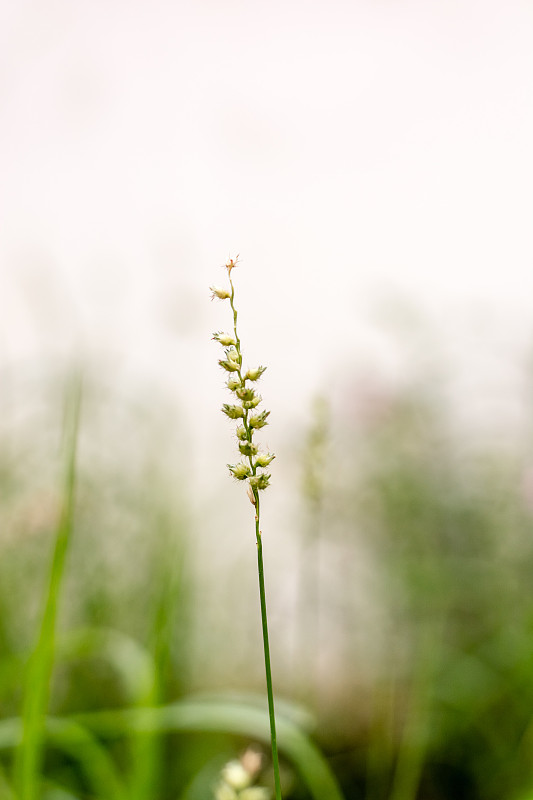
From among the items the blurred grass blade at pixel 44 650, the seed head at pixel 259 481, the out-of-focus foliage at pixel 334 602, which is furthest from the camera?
the out-of-focus foliage at pixel 334 602

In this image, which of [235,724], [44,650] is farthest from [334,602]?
[44,650]

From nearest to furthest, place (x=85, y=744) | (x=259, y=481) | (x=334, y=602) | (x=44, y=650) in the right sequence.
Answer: (x=259, y=481) → (x=44, y=650) → (x=85, y=744) → (x=334, y=602)

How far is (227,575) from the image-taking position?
154 centimetres

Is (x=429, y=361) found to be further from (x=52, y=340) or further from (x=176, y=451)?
(x=52, y=340)

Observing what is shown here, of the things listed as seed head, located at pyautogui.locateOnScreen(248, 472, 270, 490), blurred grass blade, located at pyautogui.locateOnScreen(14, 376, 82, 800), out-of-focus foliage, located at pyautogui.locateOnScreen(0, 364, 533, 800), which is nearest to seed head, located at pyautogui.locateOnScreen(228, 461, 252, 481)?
seed head, located at pyautogui.locateOnScreen(248, 472, 270, 490)

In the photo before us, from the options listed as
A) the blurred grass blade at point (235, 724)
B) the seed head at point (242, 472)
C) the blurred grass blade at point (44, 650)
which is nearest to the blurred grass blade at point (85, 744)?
the blurred grass blade at point (235, 724)

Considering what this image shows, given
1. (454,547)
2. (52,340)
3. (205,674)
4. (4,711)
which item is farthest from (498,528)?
(52,340)

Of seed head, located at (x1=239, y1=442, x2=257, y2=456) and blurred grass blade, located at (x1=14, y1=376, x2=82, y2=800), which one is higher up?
seed head, located at (x1=239, y1=442, x2=257, y2=456)

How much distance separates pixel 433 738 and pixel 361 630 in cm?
31

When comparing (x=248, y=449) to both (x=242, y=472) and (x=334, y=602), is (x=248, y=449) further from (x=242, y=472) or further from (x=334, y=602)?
(x=334, y=602)

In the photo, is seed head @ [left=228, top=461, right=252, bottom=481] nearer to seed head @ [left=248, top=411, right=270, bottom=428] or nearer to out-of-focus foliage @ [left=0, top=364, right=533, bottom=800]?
seed head @ [left=248, top=411, right=270, bottom=428]

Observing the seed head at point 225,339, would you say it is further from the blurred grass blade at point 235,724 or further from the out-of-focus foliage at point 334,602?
the out-of-focus foliage at point 334,602

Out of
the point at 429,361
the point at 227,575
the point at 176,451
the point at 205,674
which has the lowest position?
the point at 205,674

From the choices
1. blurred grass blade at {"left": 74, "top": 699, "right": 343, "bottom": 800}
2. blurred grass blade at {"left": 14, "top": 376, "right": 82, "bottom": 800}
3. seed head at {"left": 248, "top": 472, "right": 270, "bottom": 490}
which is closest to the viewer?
seed head at {"left": 248, "top": 472, "right": 270, "bottom": 490}
